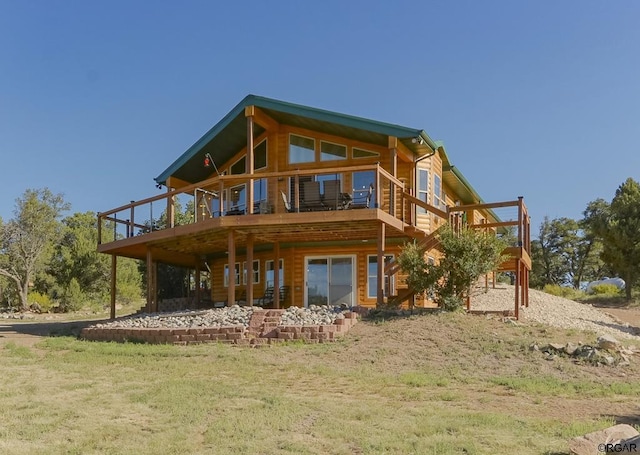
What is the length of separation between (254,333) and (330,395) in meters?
5.10

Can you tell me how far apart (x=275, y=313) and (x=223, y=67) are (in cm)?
920

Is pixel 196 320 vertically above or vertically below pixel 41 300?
above

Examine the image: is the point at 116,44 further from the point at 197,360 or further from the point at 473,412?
the point at 473,412

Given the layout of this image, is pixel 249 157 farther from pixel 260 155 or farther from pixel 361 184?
pixel 361 184

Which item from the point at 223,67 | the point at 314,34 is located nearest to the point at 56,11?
the point at 223,67

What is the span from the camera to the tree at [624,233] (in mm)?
29000

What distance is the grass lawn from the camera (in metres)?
6.61

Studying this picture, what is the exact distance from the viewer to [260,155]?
2062cm

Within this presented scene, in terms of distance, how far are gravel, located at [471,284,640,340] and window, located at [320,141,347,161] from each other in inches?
238

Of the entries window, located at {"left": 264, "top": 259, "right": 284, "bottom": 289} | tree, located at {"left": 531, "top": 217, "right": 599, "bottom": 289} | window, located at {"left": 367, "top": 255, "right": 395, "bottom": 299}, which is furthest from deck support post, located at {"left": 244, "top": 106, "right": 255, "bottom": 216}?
tree, located at {"left": 531, "top": 217, "right": 599, "bottom": 289}

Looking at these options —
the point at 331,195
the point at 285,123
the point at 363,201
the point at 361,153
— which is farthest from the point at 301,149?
the point at 331,195

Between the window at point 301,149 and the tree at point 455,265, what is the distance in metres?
5.94

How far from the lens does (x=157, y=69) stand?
21.8 meters

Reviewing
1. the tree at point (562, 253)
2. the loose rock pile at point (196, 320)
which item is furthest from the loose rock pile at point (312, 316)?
the tree at point (562, 253)
